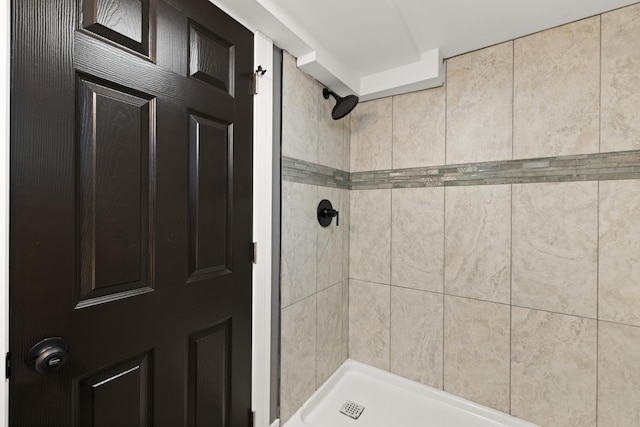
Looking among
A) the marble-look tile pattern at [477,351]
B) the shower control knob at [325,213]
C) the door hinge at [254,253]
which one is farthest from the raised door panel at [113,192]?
the marble-look tile pattern at [477,351]

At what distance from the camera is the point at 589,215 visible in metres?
1.39

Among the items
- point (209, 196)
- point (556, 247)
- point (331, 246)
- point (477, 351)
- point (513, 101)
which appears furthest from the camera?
point (331, 246)

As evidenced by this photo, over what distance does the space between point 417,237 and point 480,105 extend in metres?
0.87

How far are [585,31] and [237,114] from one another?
1.76 m

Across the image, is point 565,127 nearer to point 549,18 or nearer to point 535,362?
point 549,18

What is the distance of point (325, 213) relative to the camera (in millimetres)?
1809

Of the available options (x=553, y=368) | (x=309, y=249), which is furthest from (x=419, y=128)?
(x=553, y=368)

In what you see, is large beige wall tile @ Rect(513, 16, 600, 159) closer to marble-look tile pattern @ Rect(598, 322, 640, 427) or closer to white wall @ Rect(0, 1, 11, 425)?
marble-look tile pattern @ Rect(598, 322, 640, 427)

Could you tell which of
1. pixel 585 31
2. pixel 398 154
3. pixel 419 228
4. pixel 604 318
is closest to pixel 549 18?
pixel 585 31

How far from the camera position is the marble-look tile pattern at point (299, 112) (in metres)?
1.51

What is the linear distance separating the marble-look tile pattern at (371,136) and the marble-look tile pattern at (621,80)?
1.07 metres

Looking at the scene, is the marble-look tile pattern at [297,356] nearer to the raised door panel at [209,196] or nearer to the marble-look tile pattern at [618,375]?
the raised door panel at [209,196]

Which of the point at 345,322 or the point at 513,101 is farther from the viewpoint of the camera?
the point at 345,322

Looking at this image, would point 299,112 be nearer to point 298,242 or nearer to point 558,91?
point 298,242
